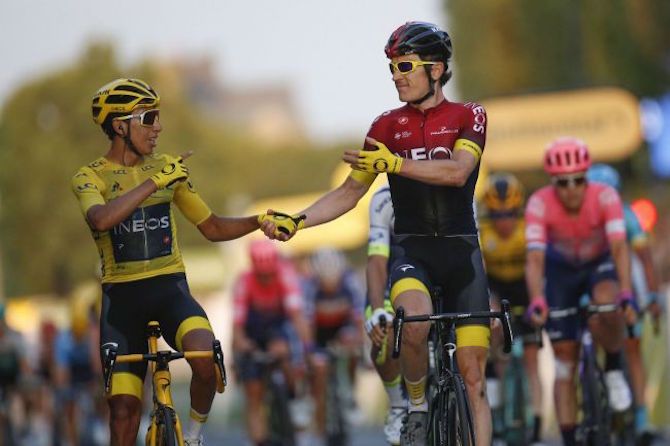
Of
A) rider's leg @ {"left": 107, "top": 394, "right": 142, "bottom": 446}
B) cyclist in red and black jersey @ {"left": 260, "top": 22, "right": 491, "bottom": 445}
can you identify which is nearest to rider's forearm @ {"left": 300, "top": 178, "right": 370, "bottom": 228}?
cyclist in red and black jersey @ {"left": 260, "top": 22, "right": 491, "bottom": 445}

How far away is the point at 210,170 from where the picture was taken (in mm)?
98062

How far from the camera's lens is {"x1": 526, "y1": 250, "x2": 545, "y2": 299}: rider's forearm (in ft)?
45.6

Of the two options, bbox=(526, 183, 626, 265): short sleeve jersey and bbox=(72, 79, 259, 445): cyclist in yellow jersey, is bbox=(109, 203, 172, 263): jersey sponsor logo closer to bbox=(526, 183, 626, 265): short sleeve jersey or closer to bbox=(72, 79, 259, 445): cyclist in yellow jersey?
bbox=(72, 79, 259, 445): cyclist in yellow jersey

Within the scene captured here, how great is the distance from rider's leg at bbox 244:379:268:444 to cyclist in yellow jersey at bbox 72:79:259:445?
22.9 feet

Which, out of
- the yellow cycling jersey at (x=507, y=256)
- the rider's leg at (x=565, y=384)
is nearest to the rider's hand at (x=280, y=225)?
the rider's leg at (x=565, y=384)

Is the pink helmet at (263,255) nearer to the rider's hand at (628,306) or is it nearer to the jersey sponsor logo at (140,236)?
the rider's hand at (628,306)

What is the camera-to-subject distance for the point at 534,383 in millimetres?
16172

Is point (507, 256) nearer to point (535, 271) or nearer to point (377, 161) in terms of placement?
point (535, 271)

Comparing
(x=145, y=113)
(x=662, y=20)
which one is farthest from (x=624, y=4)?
(x=145, y=113)

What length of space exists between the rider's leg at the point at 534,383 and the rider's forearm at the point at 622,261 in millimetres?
2173

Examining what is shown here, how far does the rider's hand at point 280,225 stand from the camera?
11.1 metres

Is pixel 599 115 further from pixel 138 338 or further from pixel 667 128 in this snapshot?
pixel 138 338

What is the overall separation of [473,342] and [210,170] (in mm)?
87566

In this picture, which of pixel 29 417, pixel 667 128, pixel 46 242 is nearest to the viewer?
→ pixel 29 417
